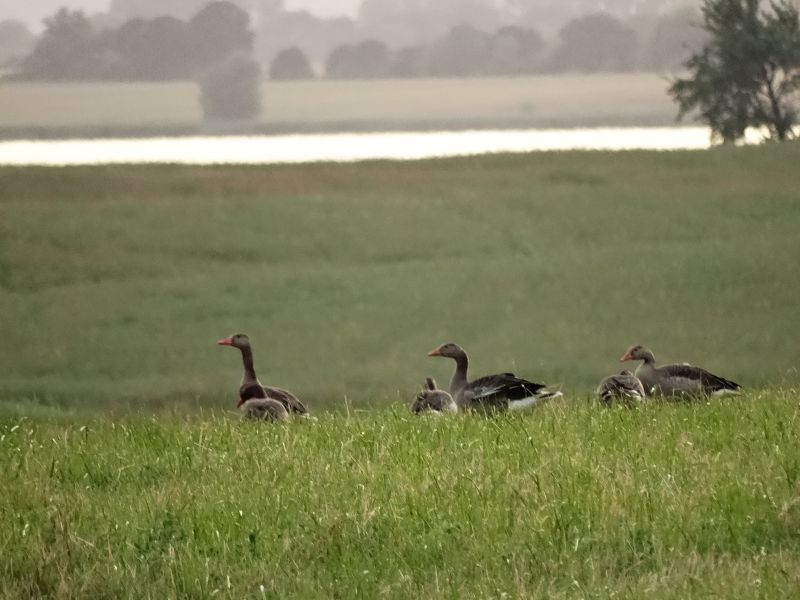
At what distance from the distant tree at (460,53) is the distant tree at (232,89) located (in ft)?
22.2

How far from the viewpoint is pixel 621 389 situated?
45.6 ft

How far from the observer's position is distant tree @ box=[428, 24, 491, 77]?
4438cm

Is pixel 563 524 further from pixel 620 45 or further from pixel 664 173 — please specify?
pixel 620 45

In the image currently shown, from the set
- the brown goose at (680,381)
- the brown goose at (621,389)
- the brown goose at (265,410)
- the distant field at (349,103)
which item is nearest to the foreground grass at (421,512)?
the brown goose at (621,389)

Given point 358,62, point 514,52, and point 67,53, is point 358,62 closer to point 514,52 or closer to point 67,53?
point 514,52

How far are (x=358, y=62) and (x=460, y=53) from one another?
3.82 meters

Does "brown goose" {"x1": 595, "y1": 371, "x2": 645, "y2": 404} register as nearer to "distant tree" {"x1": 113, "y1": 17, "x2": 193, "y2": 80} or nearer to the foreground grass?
the foreground grass

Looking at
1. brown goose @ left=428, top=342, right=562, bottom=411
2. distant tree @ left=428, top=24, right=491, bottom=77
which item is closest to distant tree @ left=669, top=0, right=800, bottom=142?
distant tree @ left=428, top=24, right=491, bottom=77

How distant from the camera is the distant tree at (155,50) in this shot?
140ft

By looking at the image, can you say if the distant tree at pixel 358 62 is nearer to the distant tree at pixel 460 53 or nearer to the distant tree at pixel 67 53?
the distant tree at pixel 460 53

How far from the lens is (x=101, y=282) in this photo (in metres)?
31.4

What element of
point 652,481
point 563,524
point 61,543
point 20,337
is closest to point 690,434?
point 652,481

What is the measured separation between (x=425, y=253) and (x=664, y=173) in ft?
32.0

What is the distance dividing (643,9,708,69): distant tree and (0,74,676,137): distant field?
2.23ft
